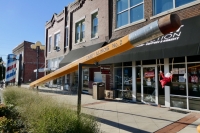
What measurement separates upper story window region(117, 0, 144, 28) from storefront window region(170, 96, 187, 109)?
18.1 ft

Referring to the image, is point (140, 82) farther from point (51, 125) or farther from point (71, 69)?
point (51, 125)

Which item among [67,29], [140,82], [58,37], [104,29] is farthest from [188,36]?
[58,37]

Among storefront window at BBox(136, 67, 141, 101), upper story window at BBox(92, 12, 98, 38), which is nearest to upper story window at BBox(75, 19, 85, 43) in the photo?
upper story window at BBox(92, 12, 98, 38)

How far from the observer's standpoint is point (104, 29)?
13211 millimetres

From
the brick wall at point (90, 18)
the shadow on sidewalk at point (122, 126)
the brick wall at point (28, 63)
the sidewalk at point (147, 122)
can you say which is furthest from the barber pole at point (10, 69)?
the brick wall at point (28, 63)

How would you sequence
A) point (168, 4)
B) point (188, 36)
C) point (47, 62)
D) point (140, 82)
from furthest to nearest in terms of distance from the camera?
point (47, 62)
point (140, 82)
point (168, 4)
point (188, 36)

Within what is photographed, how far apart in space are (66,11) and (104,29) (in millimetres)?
8557

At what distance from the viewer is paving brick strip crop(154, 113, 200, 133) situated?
5277 mm

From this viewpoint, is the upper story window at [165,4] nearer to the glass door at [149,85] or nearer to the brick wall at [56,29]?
the glass door at [149,85]

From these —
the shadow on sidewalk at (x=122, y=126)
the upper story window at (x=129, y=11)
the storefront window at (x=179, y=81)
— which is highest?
the upper story window at (x=129, y=11)

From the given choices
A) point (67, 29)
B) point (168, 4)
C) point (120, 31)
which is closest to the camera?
point (168, 4)

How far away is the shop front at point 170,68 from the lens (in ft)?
23.2

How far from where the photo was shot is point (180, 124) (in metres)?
5.89

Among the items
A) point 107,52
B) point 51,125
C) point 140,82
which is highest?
point 107,52
